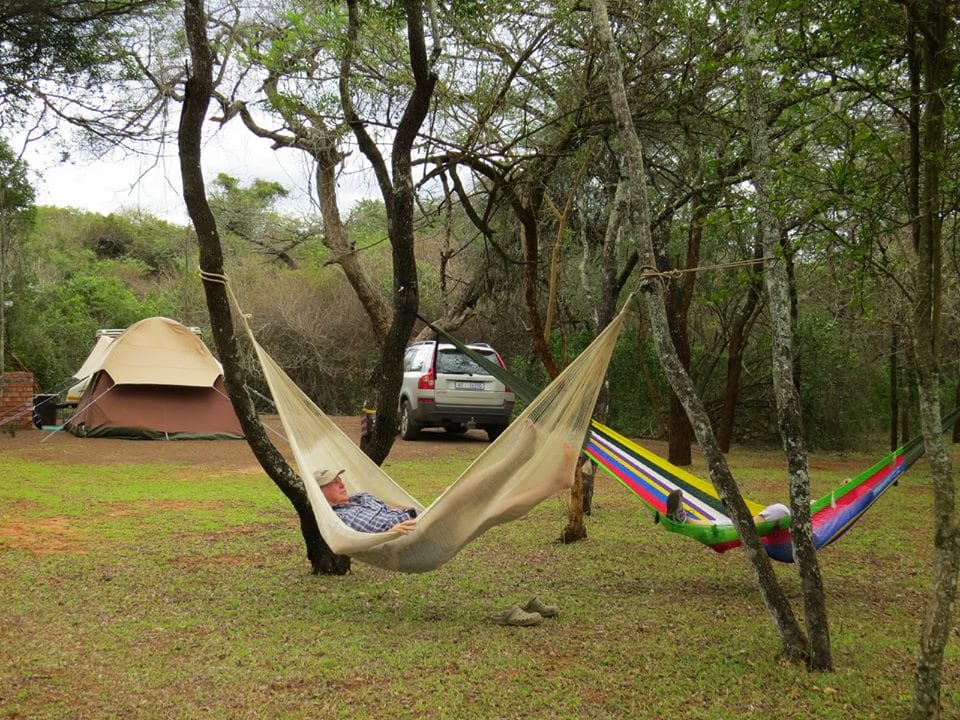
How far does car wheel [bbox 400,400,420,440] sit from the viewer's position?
10.2m

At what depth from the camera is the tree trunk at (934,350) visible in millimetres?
2566

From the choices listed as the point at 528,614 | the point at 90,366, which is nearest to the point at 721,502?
the point at 528,614

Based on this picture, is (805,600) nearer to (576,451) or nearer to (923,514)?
(576,451)

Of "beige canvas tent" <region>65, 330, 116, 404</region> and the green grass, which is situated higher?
"beige canvas tent" <region>65, 330, 116, 404</region>

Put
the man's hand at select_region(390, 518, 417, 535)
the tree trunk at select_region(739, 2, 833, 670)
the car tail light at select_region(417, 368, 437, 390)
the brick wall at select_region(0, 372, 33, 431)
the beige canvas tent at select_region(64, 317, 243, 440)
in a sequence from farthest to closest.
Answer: the brick wall at select_region(0, 372, 33, 431)
the beige canvas tent at select_region(64, 317, 243, 440)
the car tail light at select_region(417, 368, 437, 390)
the man's hand at select_region(390, 518, 417, 535)
the tree trunk at select_region(739, 2, 833, 670)

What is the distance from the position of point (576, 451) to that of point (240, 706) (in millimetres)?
1499

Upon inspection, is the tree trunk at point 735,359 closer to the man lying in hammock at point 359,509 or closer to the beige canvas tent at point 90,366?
the man lying in hammock at point 359,509

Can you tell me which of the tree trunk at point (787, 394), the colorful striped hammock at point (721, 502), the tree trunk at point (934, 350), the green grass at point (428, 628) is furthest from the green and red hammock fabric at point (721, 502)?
the tree trunk at point (934, 350)

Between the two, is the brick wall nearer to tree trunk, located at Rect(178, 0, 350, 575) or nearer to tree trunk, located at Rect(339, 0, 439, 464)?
tree trunk, located at Rect(178, 0, 350, 575)

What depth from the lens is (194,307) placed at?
1502 centimetres

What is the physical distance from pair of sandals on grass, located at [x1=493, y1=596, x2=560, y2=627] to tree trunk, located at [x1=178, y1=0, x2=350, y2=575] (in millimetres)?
1065

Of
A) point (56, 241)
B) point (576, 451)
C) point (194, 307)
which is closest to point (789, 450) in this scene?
point (576, 451)

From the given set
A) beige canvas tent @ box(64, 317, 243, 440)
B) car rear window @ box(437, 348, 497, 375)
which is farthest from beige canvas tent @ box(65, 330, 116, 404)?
car rear window @ box(437, 348, 497, 375)

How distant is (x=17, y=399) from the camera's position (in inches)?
428
